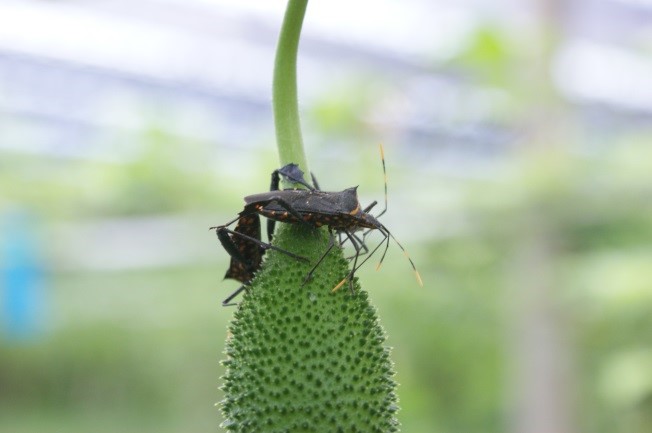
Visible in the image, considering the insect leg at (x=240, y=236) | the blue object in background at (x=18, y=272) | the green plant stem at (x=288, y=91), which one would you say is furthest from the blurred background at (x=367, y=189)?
the green plant stem at (x=288, y=91)

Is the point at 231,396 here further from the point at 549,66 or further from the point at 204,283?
the point at 204,283

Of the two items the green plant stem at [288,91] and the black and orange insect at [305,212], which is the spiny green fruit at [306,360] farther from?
the green plant stem at [288,91]

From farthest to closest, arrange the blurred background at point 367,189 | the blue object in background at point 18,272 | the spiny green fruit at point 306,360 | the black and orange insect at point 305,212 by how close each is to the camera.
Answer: the blue object in background at point 18,272 < the blurred background at point 367,189 < the black and orange insect at point 305,212 < the spiny green fruit at point 306,360

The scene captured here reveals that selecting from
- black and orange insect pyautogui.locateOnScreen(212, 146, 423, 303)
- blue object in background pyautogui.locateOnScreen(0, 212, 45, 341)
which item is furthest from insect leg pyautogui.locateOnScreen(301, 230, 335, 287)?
blue object in background pyautogui.locateOnScreen(0, 212, 45, 341)

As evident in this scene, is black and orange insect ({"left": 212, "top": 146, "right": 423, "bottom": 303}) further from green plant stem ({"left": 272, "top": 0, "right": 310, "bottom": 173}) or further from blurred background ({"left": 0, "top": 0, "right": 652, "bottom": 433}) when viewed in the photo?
blurred background ({"left": 0, "top": 0, "right": 652, "bottom": 433})

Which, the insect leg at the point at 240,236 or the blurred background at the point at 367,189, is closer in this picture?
the insect leg at the point at 240,236

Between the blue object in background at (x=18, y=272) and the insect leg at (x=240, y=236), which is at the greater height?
the blue object in background at (x=18, y=272)

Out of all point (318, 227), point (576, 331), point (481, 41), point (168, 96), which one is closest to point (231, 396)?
point (318, 227)

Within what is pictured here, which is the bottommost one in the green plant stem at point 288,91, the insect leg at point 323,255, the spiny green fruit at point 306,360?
the spiny green fruit at point 306,360
